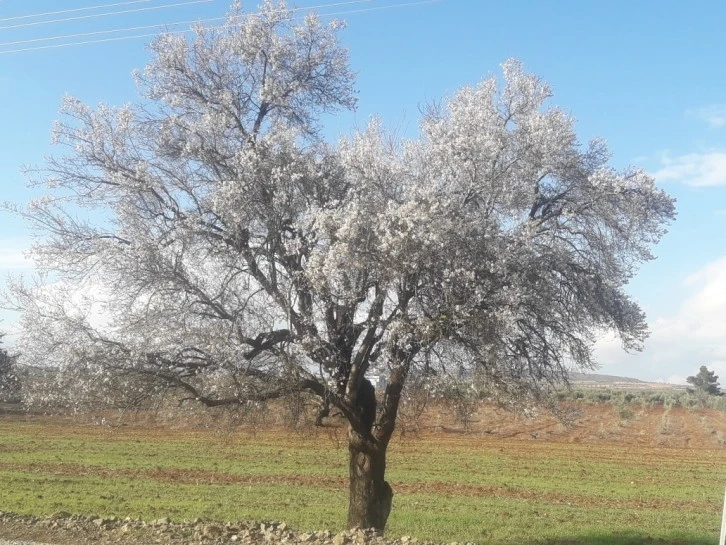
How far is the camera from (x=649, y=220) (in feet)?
45.9

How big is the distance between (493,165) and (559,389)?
4.42 meters

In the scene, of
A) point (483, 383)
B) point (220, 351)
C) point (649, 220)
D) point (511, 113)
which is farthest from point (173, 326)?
point (649, 220)

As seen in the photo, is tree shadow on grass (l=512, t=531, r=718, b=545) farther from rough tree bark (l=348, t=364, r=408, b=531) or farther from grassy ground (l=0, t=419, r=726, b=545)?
rough tree bark (l=348, t=364, r=408, b=531)

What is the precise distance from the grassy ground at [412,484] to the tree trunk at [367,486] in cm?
67

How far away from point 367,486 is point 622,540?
711 cm

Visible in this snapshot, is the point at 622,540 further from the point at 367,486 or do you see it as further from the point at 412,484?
the point at 412,484

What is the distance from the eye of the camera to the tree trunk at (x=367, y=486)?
596 inches

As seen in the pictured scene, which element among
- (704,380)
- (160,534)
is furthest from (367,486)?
(704,380)

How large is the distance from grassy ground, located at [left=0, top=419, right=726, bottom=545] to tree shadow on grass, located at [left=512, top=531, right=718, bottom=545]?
0.05 m

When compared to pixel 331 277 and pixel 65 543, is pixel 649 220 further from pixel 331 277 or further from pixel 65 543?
pixel 65 543

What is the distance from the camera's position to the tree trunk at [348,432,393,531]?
49.7 ft

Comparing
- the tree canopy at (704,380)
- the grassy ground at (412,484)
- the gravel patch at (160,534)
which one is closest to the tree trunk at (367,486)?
the grassy ground at (412,484)

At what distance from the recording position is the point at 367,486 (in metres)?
15.2

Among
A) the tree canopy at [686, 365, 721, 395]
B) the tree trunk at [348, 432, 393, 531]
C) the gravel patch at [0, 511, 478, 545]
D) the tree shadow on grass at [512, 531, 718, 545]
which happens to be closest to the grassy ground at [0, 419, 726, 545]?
the tree shadow on grass at [512, 531, 718, 545]
